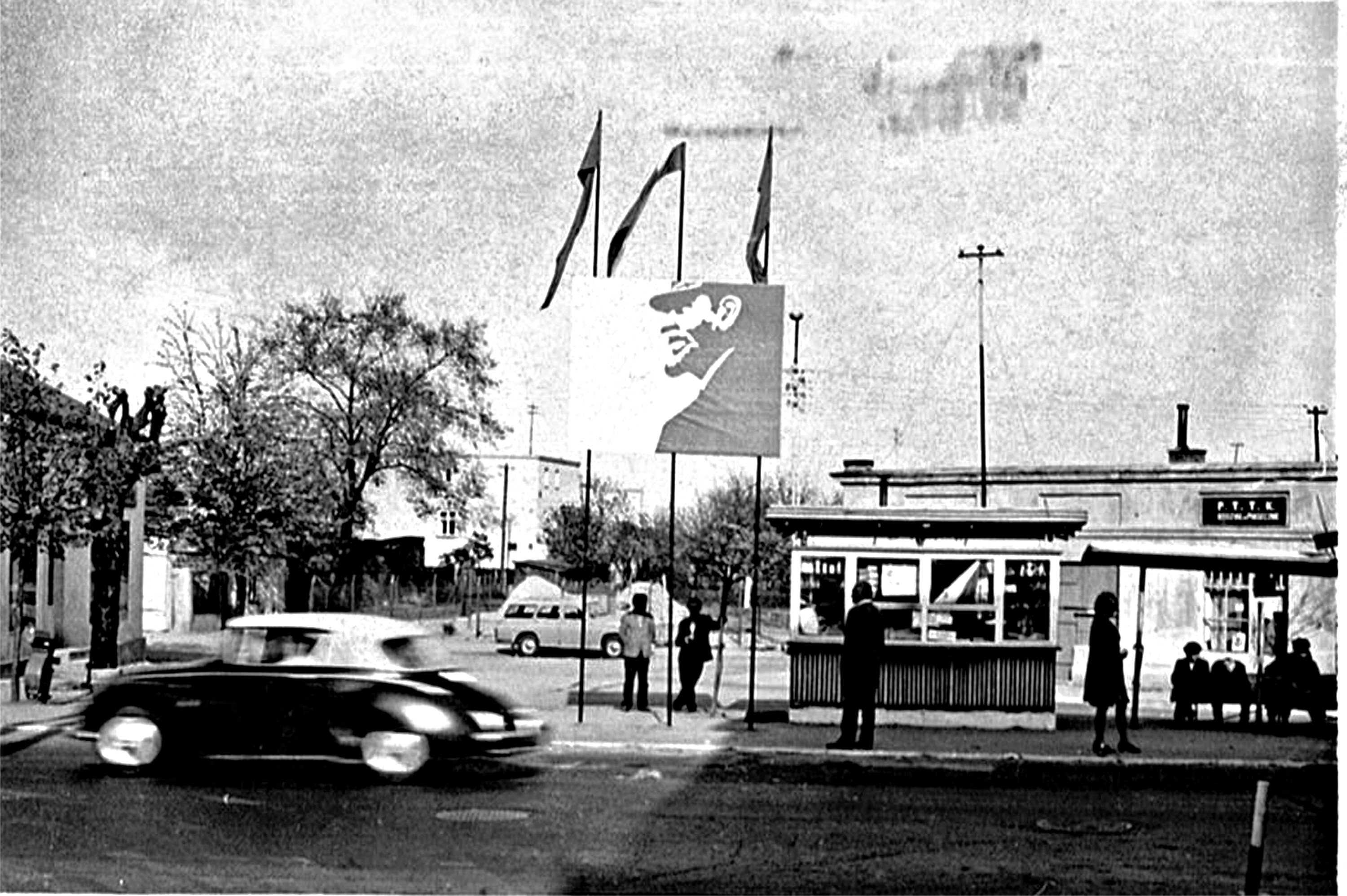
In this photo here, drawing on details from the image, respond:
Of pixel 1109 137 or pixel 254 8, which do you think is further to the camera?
pixel 1109 137

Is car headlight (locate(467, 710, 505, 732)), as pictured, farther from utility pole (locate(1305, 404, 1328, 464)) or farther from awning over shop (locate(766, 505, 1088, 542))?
utility pole (locate(1305, 404, 1328, 464))

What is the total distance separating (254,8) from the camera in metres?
12.5

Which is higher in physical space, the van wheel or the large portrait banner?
the large portrait banner

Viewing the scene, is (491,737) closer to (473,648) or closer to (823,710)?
(823,710)

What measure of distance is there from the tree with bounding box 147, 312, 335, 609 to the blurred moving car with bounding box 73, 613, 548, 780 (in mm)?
4838

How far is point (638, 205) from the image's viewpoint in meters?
16.3

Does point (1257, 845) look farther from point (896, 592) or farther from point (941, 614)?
point (941, 614)

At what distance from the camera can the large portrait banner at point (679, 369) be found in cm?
1557

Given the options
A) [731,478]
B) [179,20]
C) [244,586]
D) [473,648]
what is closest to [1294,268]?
[179,20]

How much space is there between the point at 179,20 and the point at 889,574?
9695mm

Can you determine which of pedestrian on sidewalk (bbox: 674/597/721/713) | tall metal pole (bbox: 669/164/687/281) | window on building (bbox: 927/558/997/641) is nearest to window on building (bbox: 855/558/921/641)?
window on building (bbox: 927/558/997/641)

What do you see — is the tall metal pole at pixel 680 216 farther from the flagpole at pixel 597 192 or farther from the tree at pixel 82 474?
the tree at pixel 82 474

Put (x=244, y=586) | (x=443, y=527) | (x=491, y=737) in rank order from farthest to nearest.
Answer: (x=443, y=527), (x=244, y=586), (x=491, y=737)

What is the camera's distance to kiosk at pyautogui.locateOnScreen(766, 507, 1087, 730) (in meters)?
18.6
